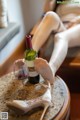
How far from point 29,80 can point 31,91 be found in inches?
3.0

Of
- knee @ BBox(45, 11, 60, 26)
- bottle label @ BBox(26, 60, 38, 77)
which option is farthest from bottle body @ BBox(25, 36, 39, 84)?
knee @ BBox(45, 11, 60, 26)

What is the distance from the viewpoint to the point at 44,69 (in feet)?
3.58

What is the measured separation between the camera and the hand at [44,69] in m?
1.07

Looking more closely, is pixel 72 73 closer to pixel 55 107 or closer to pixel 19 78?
pixel 19 78

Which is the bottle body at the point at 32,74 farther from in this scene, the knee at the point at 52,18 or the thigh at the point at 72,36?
the knee at the point at 52,18

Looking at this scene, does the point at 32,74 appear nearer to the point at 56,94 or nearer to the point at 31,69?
the point at 31,69

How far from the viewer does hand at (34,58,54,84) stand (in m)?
1.07

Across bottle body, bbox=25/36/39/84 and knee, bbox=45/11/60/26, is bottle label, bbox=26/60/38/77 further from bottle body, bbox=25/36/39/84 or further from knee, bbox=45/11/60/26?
knee, bbox=45/11/60/26

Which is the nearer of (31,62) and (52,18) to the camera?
(31,62)

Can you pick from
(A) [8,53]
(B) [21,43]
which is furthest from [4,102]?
(B) [21,43]

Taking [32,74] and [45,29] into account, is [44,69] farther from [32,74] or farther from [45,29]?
[45,29]

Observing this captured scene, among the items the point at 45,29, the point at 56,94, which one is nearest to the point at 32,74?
the point at 56,94

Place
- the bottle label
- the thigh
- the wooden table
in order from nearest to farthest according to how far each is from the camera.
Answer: the wooden table
the bottle label
the thigh

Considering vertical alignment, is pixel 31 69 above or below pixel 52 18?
below
